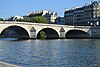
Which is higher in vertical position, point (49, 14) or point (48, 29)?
point (49, 14)

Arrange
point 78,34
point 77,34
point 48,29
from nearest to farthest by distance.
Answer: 1. point 48,29
2. point 78,34
3. point 77,34

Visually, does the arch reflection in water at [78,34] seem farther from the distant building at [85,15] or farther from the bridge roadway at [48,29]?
the distant building at [85,15]

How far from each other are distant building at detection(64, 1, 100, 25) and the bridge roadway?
16230 millimetres

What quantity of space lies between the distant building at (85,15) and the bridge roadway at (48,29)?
16.2 meters

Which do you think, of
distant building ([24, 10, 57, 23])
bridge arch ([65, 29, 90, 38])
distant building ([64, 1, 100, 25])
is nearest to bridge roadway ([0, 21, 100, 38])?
bridge arch ([65, 29, 90, 38])

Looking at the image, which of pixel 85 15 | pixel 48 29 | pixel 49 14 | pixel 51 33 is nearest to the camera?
pixel 48 29

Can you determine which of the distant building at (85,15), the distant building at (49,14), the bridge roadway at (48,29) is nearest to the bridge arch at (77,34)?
the bridge roadway at (48,29)

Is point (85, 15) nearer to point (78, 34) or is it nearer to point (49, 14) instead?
point (78, 34)

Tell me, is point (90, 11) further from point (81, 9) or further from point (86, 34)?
point (86, 34)

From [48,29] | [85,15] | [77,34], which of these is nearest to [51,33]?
[48,29]

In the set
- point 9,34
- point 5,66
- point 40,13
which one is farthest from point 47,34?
point 5,66

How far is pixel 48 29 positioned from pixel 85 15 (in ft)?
111

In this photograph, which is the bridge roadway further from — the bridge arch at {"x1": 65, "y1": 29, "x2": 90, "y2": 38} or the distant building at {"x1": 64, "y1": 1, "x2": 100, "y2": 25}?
the distant building at {"x1": 64, "y1": 1, "x2": 100, "y2": 25}

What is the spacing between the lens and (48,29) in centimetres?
8981
